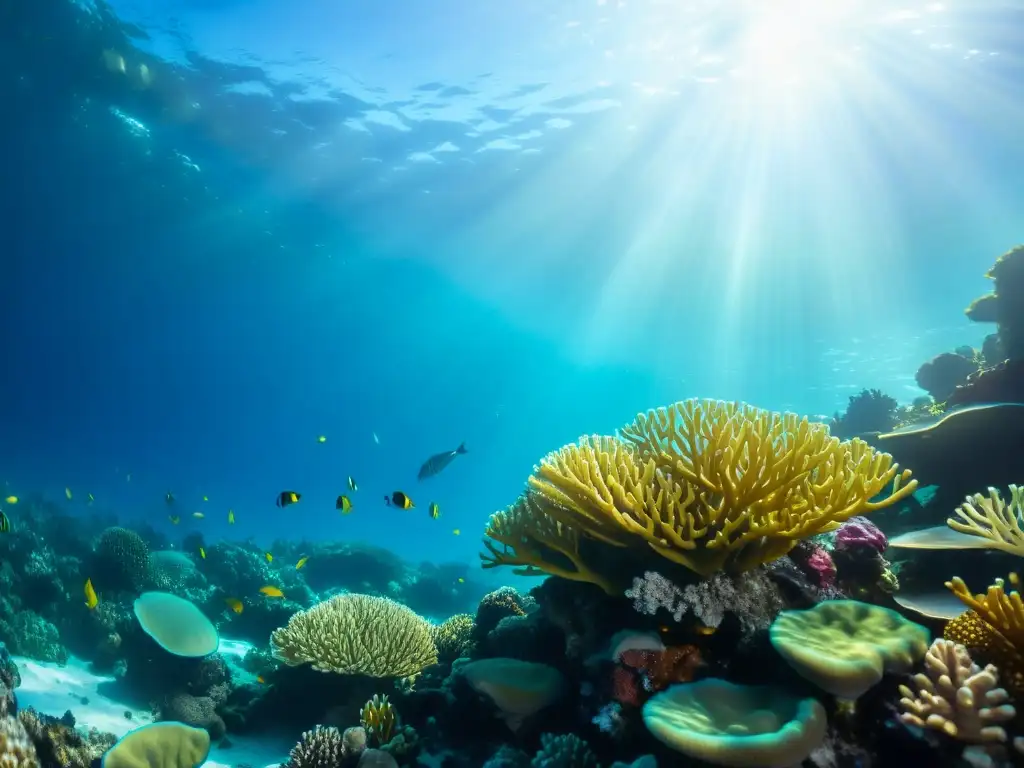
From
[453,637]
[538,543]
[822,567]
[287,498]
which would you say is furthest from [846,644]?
[287,498]

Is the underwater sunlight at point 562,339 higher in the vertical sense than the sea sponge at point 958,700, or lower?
higher

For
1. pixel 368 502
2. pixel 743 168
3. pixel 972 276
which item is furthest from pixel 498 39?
pixel 368 502

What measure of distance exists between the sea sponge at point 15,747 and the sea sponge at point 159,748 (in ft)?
1.72

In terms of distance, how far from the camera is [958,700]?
266 centimetres

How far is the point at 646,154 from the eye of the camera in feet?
79.9

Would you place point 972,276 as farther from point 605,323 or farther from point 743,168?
point 605,323

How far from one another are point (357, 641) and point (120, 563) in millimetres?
8759

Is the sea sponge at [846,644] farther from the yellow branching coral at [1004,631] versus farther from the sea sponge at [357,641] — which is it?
the sea sponge at [357,641]

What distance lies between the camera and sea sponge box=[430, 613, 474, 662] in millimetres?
6996

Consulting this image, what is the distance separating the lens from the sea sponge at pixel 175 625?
259 inches

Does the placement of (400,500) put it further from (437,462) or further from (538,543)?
(538,543)

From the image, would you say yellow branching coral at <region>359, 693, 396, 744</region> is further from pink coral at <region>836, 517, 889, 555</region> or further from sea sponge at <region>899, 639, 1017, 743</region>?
pink coral at <region>836, 517, 889, 555</region>

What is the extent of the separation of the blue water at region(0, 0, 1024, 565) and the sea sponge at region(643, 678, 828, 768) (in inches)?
532

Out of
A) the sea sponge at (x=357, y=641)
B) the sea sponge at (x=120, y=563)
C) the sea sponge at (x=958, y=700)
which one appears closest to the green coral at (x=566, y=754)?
the sea sponge at (x=958, y=700)
